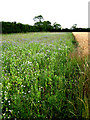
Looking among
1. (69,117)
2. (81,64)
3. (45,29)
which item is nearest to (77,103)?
(69,117)

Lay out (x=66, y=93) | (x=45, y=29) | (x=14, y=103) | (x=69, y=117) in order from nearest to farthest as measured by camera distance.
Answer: (x=69, y=117) → (x=14, y=103) → (x=66, y=93) → (x=45, y=29)

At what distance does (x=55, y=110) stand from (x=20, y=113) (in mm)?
735

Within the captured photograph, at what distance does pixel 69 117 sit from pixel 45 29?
2124 centimetres

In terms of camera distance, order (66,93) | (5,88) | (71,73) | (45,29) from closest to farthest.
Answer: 1. (66,93)
2. (5,88)
3. (71,73)
4. (45,29)

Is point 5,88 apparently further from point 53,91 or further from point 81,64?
point 81,64

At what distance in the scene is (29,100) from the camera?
3.38m

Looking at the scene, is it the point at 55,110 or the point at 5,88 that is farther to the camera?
the point at 5,88

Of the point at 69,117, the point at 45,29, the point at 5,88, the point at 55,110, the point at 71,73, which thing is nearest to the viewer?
the point at 69,117

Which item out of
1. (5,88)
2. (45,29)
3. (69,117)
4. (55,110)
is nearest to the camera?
(69,117)

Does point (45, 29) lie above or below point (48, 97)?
above

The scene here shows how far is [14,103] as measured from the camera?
3.27 meters

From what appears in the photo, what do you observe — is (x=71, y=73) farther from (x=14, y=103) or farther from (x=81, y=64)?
(x=14, y=103)

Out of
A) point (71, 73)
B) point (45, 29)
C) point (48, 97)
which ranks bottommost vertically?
point (48, 97)

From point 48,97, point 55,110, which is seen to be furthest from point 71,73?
point 55,110
